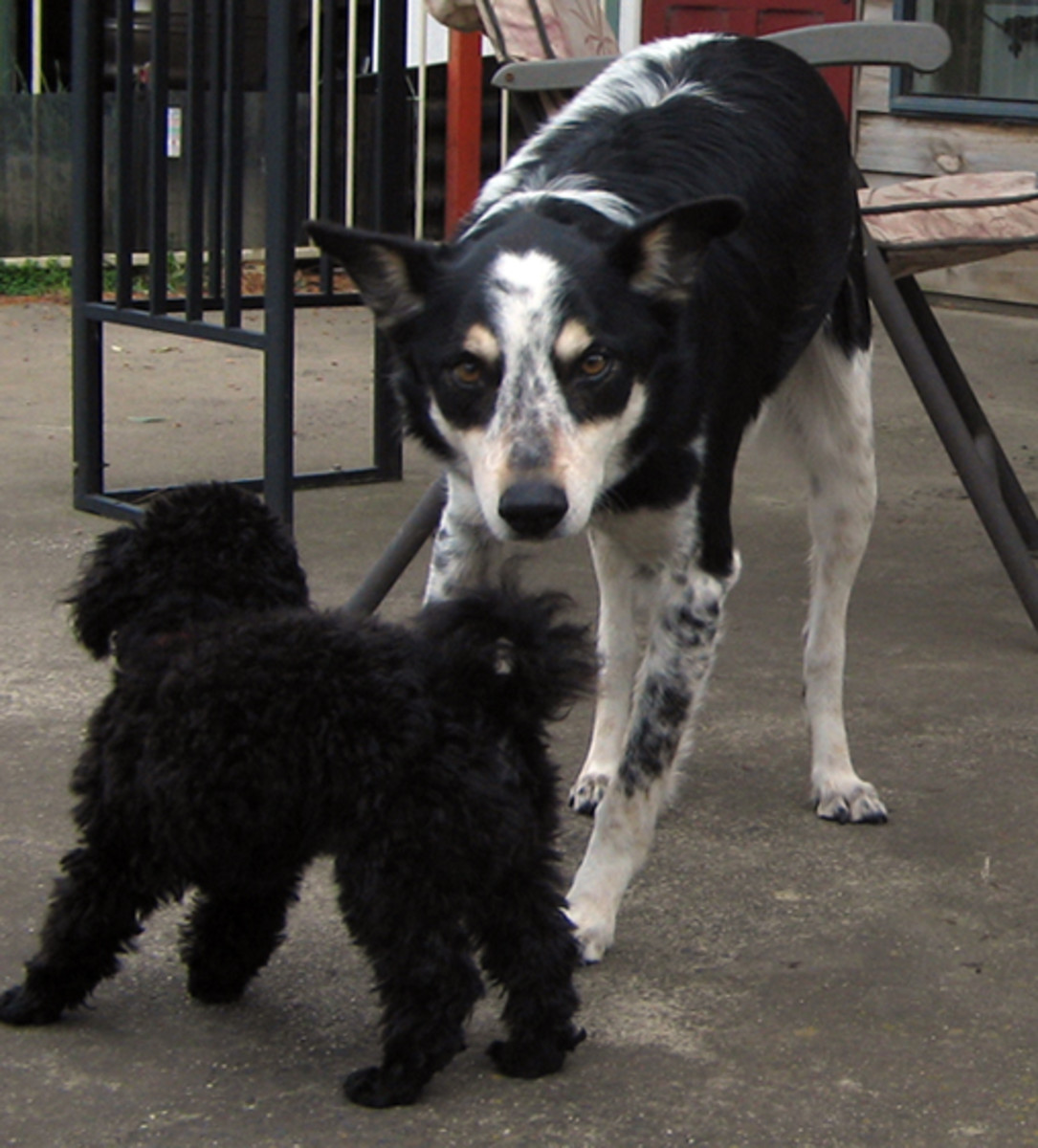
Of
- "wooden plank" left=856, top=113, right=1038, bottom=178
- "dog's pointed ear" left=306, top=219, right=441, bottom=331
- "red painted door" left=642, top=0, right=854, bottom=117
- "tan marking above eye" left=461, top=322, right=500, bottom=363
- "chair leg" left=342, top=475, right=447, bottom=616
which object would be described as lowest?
"chair leg" left=342, top=475, right=447, bottom=616

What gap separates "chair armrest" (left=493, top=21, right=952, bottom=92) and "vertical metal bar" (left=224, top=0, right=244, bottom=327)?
1.48 metres

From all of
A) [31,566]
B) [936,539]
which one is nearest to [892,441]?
[936,539]

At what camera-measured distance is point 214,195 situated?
232 inches

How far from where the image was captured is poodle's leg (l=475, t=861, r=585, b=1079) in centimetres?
267

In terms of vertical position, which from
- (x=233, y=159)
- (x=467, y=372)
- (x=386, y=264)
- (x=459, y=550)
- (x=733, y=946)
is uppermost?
(x=233, y=159)

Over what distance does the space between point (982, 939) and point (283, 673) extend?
130 centimetres

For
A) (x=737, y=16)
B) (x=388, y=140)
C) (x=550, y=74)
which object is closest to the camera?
(x=550, y=74)

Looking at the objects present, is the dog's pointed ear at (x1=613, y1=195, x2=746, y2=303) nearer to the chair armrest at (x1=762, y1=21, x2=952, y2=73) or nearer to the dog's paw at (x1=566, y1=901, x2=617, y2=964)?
the dog's paw at (x1=566, y1=901, x2=617, y2=964)

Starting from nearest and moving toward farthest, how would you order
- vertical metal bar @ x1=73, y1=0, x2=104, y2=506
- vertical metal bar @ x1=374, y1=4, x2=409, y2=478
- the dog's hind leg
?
the dog's hind leg, vertical metal bar @ x1=73, y1=0, x2=104, y2=506, vertical metal bar @ x1=374, y1=4, x2=409, y2=478

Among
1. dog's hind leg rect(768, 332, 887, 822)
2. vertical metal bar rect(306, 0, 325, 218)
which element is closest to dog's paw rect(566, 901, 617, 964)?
dog's hind leg rect(768, 332, 887, 822)

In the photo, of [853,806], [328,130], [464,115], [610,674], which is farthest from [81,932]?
[464,115]

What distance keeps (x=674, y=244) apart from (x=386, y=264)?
0.46m

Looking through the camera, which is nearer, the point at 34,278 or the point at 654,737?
the point at 654,737

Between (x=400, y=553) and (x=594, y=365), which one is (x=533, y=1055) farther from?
(x=400, y=553)
